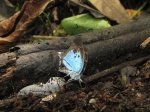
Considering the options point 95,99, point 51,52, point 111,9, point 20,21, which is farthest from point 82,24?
point 95,99

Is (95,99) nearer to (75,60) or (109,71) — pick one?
(109,71)

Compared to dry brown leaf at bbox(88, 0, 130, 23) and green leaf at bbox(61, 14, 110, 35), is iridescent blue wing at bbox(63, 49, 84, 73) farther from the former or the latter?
dry brown leaf at bbox(88, 0, 130, 23)

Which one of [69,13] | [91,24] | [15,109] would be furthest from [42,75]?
[69,13]

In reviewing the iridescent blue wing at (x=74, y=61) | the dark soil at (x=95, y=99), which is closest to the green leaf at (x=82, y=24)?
the iridescent blue wing at (x=74, y=61)

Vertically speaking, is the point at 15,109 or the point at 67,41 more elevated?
the point at 67,41

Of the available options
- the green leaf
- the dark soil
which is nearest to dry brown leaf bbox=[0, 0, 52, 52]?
the green leaf

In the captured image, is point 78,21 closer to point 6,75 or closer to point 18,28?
point 18,28
